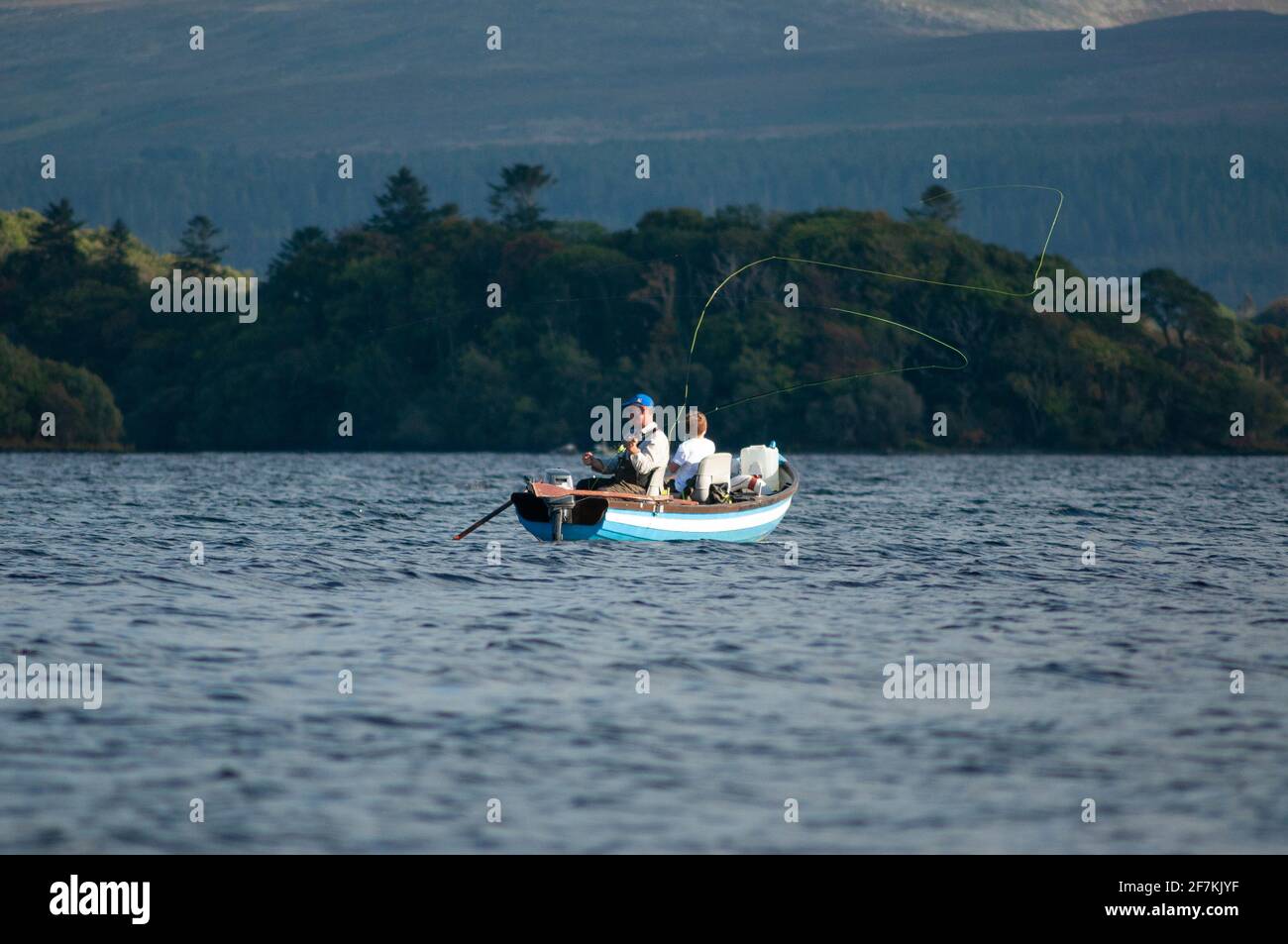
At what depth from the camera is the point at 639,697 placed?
52.6ft

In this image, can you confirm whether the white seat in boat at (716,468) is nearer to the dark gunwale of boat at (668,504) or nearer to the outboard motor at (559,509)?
the dark gunwale of boat at (668,504)

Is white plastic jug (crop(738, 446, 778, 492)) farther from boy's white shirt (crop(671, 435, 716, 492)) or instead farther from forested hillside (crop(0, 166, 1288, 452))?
forested hillside (crop(0, 166, 1288, 452))

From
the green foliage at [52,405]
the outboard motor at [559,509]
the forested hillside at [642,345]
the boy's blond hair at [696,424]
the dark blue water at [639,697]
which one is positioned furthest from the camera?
the forested hillside at [642,345]

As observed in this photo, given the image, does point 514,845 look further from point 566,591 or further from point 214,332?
point 214,332

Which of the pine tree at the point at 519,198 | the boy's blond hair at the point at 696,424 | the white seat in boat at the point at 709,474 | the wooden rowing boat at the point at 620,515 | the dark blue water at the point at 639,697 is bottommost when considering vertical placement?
the dark blue water at the point at 639,697

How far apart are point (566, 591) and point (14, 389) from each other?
95973 millimetres

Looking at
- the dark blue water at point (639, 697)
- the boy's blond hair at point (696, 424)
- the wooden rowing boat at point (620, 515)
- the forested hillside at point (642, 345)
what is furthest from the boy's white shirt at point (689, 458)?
the forested hillside at point (642, 345)

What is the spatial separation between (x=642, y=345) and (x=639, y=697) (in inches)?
4427

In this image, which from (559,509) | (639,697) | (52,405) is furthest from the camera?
(52,405)

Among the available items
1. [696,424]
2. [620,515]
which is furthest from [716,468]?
[620,515]

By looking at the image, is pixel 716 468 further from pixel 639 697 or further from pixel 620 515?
pixel 639 697

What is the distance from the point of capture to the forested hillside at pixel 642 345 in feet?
381

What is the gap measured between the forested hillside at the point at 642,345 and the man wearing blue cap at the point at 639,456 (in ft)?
280

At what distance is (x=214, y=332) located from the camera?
135 metres
